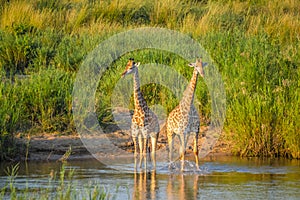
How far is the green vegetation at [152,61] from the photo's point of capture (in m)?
10.0

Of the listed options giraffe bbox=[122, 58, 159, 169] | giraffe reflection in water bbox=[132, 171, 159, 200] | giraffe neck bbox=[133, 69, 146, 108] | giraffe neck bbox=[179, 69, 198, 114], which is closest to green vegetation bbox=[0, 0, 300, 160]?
giraffe neck bbox=[179, 69, 198, 114]

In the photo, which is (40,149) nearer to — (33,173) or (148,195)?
(33,173)

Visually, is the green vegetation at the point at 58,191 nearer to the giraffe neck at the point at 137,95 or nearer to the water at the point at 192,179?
the water at the point at 192,179

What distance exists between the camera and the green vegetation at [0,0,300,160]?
1000 cm

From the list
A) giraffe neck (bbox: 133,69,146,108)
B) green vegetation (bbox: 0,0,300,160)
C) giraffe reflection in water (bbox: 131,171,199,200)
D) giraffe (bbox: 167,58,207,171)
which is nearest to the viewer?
giraffe reflection in water (bbox: 131,171,199,200)

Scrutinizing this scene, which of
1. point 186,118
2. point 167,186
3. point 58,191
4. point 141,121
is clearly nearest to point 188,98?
point 186,118

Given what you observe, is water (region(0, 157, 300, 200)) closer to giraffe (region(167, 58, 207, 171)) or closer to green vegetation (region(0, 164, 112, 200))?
green vegetation (region(0, 164, 112, 200))

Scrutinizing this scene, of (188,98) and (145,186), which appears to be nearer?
(145,186)

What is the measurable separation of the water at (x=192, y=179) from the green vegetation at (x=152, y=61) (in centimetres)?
48

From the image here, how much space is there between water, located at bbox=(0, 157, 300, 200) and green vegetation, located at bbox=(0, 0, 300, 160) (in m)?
0.48

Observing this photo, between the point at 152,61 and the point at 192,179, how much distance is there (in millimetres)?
4156

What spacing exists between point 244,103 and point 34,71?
4032 millimetres

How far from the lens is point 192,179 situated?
28.9ft

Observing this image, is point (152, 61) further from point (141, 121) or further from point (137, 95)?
point (141, 121)
